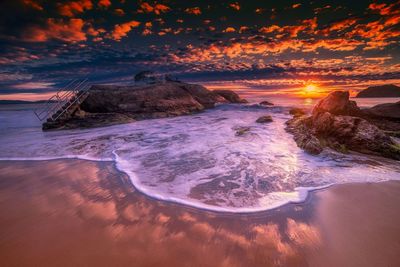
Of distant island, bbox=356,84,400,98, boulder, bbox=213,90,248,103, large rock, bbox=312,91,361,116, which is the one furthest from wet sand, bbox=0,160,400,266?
distant island, bbox=356,84,400,98

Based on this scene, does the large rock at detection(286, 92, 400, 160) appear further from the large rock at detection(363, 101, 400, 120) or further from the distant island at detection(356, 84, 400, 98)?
the distant island at detection(356, 84, 400, 98)

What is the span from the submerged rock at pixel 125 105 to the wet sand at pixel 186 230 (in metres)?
10.1

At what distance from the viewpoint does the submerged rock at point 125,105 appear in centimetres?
1309

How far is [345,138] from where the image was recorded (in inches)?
256

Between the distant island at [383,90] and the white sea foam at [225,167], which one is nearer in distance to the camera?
the white sea foam at [225,167]

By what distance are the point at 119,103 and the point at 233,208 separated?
15.1 metres

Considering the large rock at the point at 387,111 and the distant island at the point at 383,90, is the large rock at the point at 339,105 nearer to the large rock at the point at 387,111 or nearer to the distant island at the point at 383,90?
the large rock at the point at 387,111

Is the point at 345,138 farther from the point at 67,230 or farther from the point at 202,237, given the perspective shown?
the point at 67,230

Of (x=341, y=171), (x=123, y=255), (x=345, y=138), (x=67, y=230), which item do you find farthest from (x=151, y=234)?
(x=345, y=138)

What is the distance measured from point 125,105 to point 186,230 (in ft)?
49.6

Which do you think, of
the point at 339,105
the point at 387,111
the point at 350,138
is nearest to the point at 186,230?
the point at 350,138

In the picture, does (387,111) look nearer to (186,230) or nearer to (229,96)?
(186,230)

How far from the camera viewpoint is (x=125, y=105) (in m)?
16.1

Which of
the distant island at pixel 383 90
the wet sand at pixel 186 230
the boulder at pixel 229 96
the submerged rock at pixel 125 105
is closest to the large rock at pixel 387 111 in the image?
the wet sand at pixel 186 230
